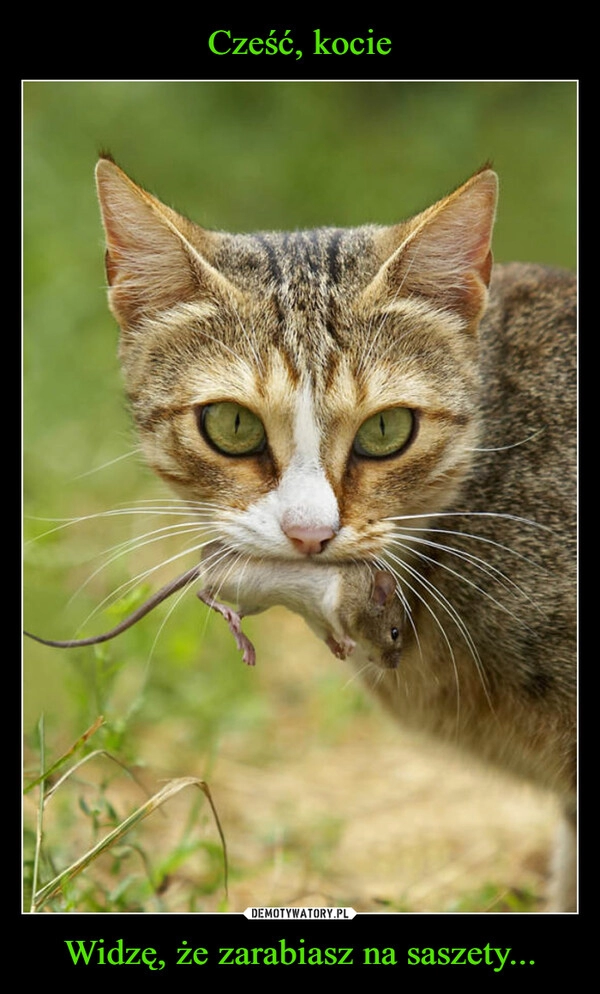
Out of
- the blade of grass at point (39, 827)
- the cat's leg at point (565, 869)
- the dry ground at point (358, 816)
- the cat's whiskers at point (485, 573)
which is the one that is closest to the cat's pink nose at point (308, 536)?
the cat's whiskers at point (485, 573)

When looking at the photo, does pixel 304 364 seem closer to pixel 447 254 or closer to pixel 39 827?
pixel 447 254

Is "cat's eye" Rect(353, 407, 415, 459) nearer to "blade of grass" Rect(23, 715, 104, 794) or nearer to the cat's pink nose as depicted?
the cat's pink nose

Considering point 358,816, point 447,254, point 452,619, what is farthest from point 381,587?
point 358,816

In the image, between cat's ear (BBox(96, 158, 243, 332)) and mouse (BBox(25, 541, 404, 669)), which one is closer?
mouse (BBox(25, 541, 404, 669))

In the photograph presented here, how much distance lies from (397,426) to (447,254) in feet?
1.62

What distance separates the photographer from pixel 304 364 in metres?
2.93

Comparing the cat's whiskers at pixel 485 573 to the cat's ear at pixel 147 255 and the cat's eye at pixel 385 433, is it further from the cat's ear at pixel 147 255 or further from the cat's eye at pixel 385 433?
the cat's ear at pixel 147 255

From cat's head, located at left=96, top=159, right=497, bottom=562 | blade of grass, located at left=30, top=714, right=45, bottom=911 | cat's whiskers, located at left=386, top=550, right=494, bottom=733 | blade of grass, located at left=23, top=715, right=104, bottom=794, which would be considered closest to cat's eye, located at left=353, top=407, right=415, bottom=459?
cat's head, located at left=96, top=159, right=497, bottom=562

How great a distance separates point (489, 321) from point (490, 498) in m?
0.58

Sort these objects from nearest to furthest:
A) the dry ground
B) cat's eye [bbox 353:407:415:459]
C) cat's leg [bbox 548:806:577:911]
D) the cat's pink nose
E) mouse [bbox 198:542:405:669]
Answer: the cat's pink nose < mouse [bbox 198:542:405:669] < cat's eye [bbox 353:407:415:459] < cat's leg [bbox 548:806:577:911] < the dry ground

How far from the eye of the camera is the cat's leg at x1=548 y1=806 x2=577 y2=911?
3881 millimetres

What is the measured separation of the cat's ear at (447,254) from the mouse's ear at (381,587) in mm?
722

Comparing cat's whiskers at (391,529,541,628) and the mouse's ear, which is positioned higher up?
cat's whiskers at (391,529,541,628)

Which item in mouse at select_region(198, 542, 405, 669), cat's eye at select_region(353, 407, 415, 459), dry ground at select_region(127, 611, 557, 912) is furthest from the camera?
dry ground at select_region(127, 611, 557, 912)
